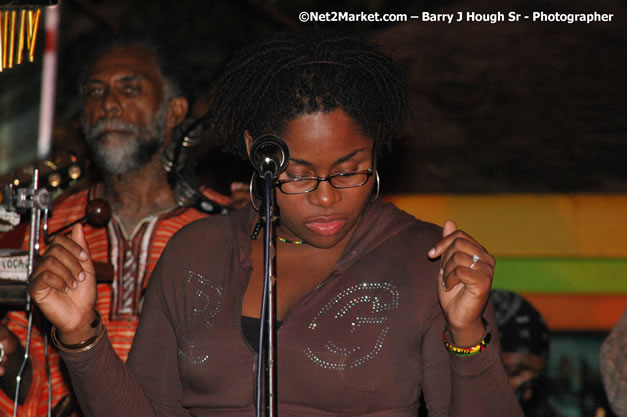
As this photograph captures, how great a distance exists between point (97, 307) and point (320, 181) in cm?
185

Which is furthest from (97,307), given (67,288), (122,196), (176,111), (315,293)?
(315,293)

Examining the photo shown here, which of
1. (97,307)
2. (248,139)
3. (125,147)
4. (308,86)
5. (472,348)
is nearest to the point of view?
(472,348)

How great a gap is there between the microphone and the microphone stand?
1 cm

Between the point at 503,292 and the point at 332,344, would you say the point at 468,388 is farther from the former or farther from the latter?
the point at 503,292

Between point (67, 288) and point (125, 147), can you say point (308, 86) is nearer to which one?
point (67, 288)

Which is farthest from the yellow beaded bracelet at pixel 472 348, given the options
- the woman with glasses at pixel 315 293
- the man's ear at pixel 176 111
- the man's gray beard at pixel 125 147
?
the man's ear at pixel 176 111

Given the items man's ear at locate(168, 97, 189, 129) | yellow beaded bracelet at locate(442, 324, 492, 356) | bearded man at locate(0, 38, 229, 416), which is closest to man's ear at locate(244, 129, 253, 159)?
yellow beaded bracelet at locate(442, 324, 492, 356)

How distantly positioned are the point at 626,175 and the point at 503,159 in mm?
798

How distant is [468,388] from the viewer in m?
2.11

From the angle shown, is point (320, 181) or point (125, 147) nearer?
point (320, 181)

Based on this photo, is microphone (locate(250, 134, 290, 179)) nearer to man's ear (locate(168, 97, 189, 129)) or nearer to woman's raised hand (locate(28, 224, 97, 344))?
woman's raised hand (locate(28, 224, 97, 344))

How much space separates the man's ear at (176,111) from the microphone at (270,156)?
2.30 metres

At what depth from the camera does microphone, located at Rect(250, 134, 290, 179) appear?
2006mm

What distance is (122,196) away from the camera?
4086 millimetres
